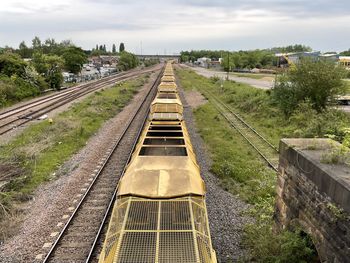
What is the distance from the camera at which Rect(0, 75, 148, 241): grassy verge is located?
48.2 ft

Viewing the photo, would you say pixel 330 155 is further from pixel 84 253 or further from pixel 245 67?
pixel 245 67

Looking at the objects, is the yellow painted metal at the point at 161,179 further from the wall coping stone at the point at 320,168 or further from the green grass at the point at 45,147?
the green grass at the point at 45,147

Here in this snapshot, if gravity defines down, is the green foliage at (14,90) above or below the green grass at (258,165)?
above

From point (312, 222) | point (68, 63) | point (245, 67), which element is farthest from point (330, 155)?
point (245, 67)

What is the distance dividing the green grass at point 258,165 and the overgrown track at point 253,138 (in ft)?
1.70

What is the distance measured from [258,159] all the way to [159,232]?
13.3 metres

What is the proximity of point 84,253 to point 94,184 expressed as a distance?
5.18 m

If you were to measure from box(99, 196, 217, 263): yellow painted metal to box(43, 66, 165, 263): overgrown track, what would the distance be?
3.00 meters

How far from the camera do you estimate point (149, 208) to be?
7570 mm

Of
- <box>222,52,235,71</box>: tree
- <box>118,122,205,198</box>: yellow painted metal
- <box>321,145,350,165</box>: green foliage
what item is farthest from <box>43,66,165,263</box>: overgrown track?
<box>222,52,235,71</box>: tree

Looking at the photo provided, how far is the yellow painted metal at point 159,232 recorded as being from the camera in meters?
6.23

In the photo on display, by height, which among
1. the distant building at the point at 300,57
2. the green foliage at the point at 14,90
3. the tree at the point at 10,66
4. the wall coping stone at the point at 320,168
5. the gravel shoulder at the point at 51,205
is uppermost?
the distant building at the point at 300,57

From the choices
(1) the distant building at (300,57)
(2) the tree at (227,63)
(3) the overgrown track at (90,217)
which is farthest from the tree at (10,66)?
(2) the tree at (227,63)

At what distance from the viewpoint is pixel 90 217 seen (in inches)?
475
